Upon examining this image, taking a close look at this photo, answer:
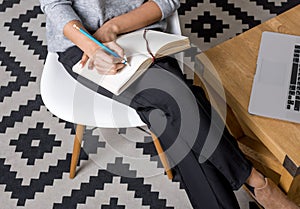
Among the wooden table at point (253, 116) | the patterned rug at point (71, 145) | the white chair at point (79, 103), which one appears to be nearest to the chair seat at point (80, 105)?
the white chair at point (79, 103)

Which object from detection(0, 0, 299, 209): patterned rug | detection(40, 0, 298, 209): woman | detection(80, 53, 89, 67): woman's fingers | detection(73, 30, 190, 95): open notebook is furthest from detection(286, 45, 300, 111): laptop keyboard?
detection(80, 53, 89, 67): woman's fingers

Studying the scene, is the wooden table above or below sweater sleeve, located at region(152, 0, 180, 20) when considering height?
below

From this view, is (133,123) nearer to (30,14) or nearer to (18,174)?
(18,174)

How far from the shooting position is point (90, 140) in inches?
72.4

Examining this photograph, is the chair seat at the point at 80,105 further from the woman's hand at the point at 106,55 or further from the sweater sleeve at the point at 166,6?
the sweater sleeve at the point at 166,6

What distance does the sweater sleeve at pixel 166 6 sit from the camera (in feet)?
4.95

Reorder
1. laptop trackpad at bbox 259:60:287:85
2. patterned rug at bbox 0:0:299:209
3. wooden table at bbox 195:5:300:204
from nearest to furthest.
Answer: wooden table at bbox 195:5:300:204
laptop trackpad at bbox 259:60:287:85
patterned rug at bbox 0:0:299:209

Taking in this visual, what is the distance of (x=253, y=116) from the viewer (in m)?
1.37

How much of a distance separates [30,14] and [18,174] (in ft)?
2.42

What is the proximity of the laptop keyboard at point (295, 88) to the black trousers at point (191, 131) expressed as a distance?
178mm

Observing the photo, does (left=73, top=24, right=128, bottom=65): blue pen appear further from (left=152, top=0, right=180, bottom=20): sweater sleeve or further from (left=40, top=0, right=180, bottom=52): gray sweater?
(left=152, top=0, right=180, bottom=20): sweater sleeve

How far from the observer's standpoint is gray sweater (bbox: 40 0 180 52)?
1.47 m

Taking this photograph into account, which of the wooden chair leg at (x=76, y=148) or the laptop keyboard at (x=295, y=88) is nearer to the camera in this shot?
the laptop keyboard at (x=295, y=88)

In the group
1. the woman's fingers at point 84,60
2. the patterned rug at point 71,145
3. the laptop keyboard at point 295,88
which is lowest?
the patterned rug at point 71,145
